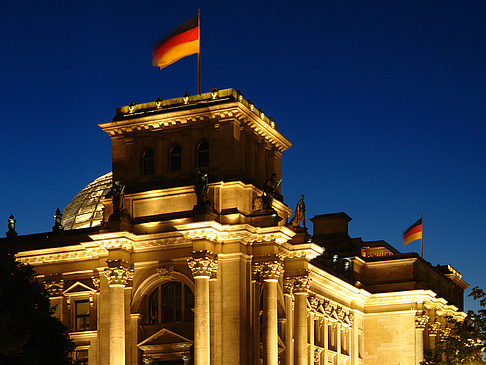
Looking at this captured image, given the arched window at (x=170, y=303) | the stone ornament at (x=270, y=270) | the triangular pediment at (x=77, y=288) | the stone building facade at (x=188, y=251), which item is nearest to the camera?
the stone building facade at (x=188, y=251)

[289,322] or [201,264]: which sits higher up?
[201,264]

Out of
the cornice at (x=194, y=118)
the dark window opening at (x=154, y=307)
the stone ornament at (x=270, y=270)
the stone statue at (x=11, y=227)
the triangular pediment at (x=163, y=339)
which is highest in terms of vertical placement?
the cornice at (x=194, y=118)

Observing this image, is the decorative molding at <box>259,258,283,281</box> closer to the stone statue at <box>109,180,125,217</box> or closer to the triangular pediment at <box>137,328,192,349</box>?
the triangular pediment at <box>137,328,192,349</box>

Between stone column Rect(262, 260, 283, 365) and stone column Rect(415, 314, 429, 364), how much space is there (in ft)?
102

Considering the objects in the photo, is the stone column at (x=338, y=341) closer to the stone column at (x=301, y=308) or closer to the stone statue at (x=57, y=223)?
the stone column at (x=301, y=308)

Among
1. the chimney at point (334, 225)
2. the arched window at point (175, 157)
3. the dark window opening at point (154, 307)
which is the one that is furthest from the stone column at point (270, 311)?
the chimney at point (334, 225)

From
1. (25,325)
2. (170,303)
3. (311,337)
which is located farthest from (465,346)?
(25,325)

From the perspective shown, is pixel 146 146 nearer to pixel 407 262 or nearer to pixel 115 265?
pixel 115 265

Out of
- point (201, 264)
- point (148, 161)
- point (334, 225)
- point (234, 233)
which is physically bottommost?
point (201, 264)

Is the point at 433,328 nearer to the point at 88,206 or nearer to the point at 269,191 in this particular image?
the point at 88,206

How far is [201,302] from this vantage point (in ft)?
222

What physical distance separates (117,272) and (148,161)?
8752 millimetres

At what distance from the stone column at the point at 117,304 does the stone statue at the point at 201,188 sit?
6.89m

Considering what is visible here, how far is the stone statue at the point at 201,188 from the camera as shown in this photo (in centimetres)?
6919
